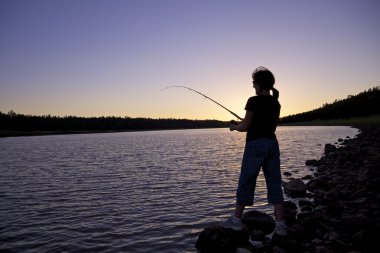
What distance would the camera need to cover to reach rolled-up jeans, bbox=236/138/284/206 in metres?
5.88

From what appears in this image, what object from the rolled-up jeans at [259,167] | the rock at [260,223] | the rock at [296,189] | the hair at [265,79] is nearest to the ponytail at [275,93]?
the hair at [265,79]

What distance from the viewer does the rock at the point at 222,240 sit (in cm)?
629

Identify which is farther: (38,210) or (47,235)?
(38,210)

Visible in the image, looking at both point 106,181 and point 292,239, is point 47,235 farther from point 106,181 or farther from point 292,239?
point 106,181

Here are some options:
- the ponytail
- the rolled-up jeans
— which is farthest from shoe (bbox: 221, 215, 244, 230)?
the ponytail

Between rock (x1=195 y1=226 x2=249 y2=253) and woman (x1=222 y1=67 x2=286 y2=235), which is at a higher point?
woman (x1=222 y1=67 x2=286 y2=235)

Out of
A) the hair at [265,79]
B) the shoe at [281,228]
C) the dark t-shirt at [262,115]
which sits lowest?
the shoe at [281,228]

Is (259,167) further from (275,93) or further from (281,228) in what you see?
(275,93)

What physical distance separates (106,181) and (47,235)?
8.72 metres

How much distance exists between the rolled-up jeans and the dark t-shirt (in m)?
0.13

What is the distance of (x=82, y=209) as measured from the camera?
424 inches

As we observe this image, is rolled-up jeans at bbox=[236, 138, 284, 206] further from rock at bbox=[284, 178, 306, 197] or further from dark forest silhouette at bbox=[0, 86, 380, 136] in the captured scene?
dark forest silhouette at bbox=[0, 86, 380, 136]

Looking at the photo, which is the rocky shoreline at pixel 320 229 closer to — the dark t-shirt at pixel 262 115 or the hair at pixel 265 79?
the dark t-shirt at pixel 262 115

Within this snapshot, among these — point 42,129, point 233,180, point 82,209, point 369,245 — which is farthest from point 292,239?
point 42,129
